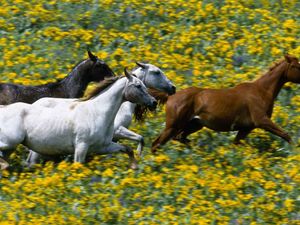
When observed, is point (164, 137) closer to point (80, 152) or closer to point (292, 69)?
point (80, 152)

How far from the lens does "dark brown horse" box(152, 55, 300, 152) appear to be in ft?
54.2

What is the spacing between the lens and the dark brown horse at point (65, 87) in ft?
53.9

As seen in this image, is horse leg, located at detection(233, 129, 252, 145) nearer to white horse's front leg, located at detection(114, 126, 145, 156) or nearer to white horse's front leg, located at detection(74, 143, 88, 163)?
white horse's front leg, located at detection(114, 126, 145, 156)

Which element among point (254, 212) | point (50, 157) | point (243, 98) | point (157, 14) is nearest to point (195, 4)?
point (157, 14)

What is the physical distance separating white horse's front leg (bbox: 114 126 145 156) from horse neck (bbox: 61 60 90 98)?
117 centimetres

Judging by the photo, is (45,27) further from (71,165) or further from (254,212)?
(254,212)

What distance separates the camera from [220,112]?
54.4 ft

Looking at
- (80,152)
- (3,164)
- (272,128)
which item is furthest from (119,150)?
(272,128)

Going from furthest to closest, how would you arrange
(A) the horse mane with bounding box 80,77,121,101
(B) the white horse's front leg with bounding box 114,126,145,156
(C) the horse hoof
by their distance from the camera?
(C) the horse hoof, (B) the white horse's front leg with bounding box 114,126,145,156, (A) the horse mane with bounding box 80,77,121,101

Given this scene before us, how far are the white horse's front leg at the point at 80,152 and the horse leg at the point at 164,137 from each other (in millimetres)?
1532

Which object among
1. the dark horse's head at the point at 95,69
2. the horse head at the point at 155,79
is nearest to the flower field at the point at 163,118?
the horse head at the point at 155,79

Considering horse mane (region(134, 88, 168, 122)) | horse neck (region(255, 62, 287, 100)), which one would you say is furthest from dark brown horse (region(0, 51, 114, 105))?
horse neck (region(255, 62, 287, 100))

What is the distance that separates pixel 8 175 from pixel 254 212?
132 inches

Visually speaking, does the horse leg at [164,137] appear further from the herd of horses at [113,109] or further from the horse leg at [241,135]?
the horse leg at [241,135]
